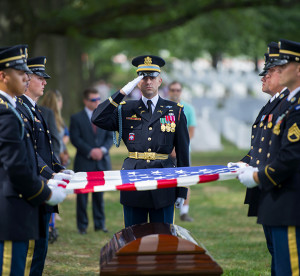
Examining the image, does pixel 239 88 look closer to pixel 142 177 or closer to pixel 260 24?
pixel 260 24

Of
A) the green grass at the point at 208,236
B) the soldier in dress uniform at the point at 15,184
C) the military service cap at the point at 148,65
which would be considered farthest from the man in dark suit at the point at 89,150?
the soldier in dress uniform at the point at 15,184

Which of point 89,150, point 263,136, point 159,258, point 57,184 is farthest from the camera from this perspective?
point 89,150

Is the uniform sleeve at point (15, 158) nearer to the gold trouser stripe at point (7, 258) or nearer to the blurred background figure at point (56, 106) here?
the gold trouser stripe at point (7, 258)

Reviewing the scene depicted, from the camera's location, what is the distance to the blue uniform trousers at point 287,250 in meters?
4.33

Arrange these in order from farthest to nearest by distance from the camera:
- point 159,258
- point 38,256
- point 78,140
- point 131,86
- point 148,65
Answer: point 78,140
point 148,65
point 131,86
point 38,256
point 159,258

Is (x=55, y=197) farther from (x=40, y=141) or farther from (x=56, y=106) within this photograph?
(x=56, y=106)

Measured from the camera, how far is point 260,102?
32812mm

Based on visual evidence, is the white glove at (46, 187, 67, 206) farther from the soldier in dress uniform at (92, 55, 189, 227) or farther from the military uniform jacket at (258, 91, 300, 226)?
the military uniform jacket at (258, 91, 300, 226)

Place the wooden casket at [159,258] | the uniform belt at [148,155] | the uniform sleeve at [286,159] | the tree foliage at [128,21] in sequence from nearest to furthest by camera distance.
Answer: the wooden casket at [159,258] < the uniform sleeve at [286,159] < the uniform belt at [148,155] < the tree foliage at [128,21]

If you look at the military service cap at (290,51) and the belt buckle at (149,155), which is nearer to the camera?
the military service cap at (290,51)

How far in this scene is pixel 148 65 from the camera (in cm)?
576

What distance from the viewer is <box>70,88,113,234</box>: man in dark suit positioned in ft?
31.1

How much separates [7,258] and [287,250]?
2.00 m

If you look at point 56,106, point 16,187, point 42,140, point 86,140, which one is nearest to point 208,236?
point 86,140
